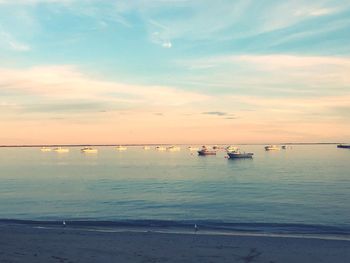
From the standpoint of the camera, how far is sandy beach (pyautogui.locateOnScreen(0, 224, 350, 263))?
1847 cm

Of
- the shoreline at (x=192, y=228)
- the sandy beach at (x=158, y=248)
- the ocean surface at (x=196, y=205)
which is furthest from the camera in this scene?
the ocean surface at (x=196, y=205)

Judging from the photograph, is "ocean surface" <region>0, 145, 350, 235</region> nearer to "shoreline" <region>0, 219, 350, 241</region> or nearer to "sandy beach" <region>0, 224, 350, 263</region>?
"shoreline" <region>0, 219, 350, 241</region>

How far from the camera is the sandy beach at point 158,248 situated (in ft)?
60.6

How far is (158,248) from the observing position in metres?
20.8

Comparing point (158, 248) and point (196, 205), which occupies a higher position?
point (158, 248)

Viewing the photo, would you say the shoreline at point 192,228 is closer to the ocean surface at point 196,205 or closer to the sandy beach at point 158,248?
the ocean surface at point 196,205

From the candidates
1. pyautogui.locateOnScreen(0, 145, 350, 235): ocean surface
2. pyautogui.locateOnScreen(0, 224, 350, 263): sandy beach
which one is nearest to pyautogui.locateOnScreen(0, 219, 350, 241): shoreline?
pyautogui.locateOnScreen(0, 145, 350, 235): ocean surface

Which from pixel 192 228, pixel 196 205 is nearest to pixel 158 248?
pixel 192 228

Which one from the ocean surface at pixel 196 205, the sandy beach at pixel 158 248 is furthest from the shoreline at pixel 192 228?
the sandy beach at pixel 158 248

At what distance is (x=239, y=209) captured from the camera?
39656 mm

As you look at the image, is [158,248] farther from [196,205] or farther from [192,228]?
[196,205]

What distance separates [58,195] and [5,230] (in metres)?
27.4

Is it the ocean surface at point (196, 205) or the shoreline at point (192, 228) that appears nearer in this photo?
the shoreline at point (192, 228)

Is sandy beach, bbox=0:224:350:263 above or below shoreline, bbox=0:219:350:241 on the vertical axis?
above
